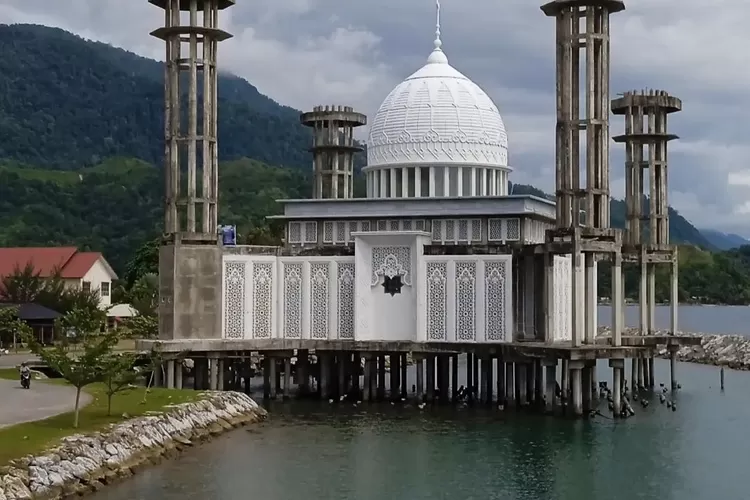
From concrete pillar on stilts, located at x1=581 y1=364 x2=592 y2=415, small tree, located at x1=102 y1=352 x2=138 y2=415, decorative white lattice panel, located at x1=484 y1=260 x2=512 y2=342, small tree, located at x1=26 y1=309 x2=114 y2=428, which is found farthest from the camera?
decorative white lattice panel, located at x1=484 y1=260 x2=512 y2=342

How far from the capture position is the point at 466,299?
Answer: 53.8 m

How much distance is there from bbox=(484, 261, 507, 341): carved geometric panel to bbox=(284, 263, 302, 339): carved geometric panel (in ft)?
32.7

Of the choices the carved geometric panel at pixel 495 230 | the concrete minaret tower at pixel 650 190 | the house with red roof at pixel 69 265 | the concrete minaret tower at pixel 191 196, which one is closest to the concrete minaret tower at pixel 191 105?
the concrete minaret tower at pixel 191 196

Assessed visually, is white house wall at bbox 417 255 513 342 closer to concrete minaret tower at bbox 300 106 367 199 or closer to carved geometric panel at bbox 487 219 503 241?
carved geometric panel at bbox 487 219 503 241

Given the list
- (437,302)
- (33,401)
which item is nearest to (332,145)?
(437,302)

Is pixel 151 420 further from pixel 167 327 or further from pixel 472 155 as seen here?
pixel 472 155

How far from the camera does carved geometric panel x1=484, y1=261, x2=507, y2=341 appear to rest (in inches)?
2085

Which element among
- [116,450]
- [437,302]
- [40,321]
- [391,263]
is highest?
[391,263]

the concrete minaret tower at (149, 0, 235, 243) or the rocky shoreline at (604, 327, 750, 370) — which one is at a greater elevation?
the concrete minaret tower at (149, 0, 235, 243)

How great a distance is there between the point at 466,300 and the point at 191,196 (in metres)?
14.8

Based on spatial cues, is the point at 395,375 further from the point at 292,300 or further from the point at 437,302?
the point at 292,300

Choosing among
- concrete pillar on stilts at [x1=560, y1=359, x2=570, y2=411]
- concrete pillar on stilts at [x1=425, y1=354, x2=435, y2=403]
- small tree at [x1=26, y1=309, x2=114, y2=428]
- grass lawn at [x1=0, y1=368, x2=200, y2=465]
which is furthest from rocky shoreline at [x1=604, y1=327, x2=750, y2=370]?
small tree at [x1=26, y1=309, x2=114, y2=428]

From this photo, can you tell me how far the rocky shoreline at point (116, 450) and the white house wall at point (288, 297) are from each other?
27.6ft

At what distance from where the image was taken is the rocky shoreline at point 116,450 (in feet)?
101
